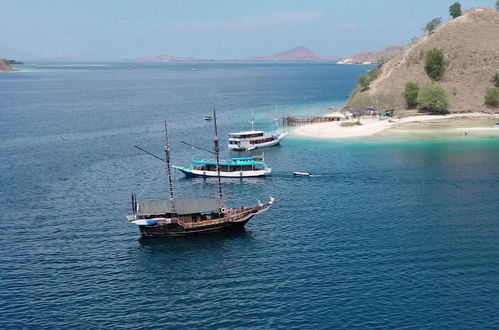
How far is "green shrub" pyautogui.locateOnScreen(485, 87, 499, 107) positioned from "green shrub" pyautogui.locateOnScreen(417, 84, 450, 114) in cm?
1313

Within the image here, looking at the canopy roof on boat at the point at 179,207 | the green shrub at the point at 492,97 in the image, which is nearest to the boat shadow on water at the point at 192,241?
the canopy roof on boat at the point at 179,207

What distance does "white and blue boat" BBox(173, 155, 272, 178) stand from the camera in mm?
113250

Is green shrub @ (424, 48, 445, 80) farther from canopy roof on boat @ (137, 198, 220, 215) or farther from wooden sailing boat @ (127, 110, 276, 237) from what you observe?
canopy roof on boat @ (137, 198, 220, 215)

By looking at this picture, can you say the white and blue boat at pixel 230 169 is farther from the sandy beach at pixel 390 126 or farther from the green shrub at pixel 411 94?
the green shrub at pixel 411 94

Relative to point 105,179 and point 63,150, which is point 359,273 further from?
point 63,150

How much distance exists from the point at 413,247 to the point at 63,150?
96.9m

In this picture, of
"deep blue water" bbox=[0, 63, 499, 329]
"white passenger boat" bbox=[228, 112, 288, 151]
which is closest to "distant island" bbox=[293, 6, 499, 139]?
"white passenger boat" bbox=[228, 112, 288, 151]

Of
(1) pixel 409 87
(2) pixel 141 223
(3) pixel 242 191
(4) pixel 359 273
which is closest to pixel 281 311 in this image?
(4) pixel 359 273

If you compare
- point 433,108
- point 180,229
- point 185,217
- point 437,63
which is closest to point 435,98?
point 433,108

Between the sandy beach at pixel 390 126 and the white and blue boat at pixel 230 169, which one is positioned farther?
the sandy beach at pixel 390 126

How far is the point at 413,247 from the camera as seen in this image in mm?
70250

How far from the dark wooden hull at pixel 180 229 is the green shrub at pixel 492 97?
5033 inches

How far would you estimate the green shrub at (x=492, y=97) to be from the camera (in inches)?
6973

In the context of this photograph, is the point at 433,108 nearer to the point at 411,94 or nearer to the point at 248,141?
the point at 411,94
